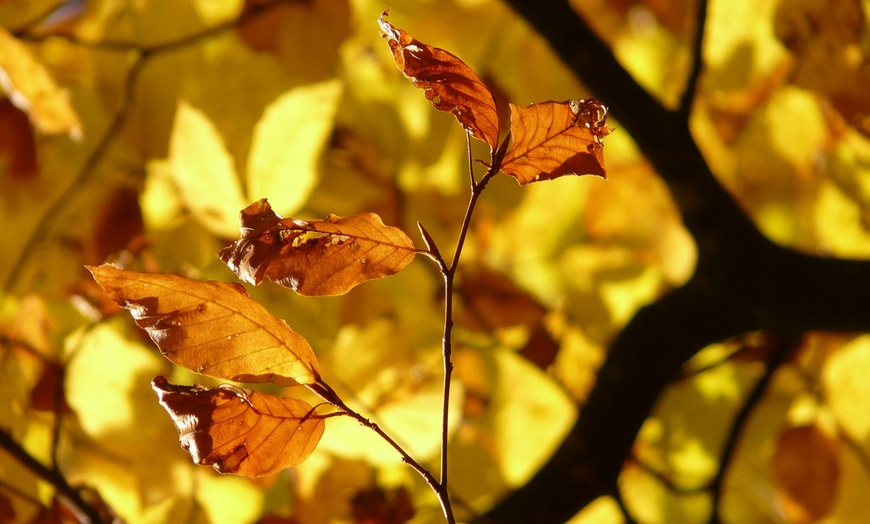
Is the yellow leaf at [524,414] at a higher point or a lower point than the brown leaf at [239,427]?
lower

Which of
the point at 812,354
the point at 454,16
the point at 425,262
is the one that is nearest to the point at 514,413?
the point at 425,262

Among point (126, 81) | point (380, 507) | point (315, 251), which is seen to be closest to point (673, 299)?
point (380, 507)

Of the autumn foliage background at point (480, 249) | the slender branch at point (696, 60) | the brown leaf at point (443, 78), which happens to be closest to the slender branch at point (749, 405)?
the autumn foliage background at point (480, 249)

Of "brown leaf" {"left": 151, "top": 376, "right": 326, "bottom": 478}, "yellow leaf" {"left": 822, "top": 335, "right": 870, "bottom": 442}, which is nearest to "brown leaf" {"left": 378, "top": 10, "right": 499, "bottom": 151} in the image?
"brown leaf" {"left": 151, "top": 376, "right": 326, "bottom": 478}

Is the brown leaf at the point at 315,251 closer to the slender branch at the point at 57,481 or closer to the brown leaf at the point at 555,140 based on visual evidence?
the brown leaf at the point at 555,140

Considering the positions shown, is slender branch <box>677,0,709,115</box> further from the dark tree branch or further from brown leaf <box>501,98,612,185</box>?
brown leaf <box>501,98,612,185</box>

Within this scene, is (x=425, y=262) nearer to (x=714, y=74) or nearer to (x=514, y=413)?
(x=514, y=413)

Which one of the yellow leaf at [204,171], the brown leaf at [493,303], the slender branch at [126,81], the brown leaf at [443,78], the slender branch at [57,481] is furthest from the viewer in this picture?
the brown leaf at [493,303]
